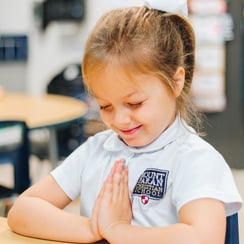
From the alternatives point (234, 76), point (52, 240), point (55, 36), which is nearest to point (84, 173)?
point (52, 240)

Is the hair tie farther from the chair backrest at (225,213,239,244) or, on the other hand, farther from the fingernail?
the chair backrest at (225,213,239,244)

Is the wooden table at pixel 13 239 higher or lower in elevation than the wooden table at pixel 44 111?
higher

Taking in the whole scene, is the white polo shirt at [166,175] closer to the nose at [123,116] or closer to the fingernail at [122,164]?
the fingernail at [122,164]

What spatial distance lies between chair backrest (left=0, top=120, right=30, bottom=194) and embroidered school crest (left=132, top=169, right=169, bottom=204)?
1562mm

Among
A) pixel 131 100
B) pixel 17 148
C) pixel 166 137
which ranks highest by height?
pixel 131 100

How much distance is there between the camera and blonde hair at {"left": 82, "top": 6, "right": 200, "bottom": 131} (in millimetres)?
1262

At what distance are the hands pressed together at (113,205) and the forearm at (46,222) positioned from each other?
0.03 meters

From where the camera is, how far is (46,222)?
52.3 inches

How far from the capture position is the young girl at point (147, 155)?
1.20m

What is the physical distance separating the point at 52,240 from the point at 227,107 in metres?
3.72

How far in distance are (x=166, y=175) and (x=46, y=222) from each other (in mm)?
294

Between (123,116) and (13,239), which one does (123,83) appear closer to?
(123,116)

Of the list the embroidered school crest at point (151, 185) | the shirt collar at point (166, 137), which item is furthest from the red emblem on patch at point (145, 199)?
the shirt collar at point (166, 137)

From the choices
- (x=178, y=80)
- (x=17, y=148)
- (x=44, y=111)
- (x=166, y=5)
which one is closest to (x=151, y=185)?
(x=178, y=80)
